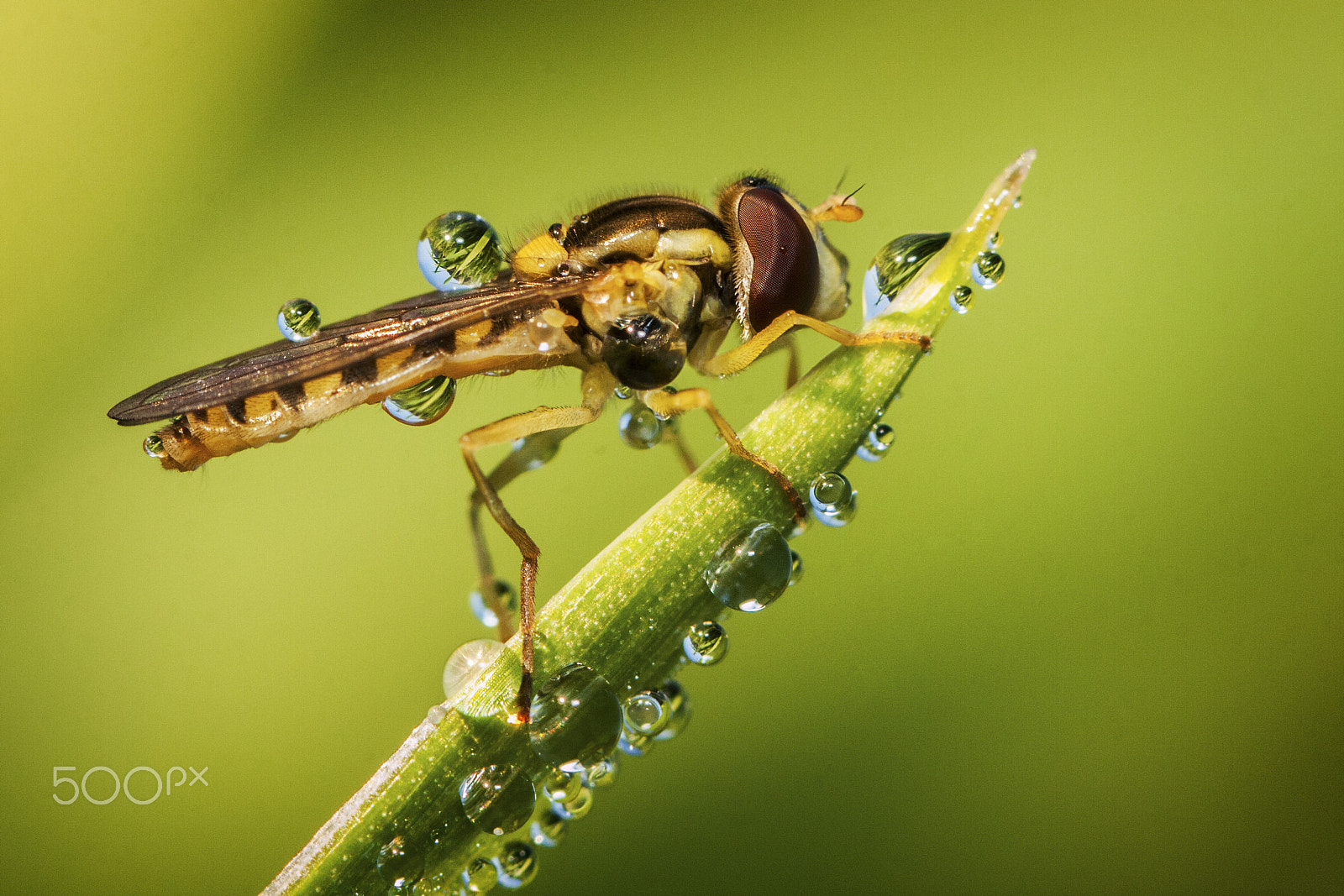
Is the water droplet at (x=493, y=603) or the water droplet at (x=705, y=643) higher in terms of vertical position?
the water droplet at (x=493, y=603)

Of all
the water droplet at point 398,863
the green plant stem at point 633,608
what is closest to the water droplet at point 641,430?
the green plant stem at point 633,608

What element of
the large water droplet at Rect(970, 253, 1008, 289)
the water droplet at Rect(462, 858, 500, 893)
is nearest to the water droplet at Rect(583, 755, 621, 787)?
the water droplet at Rect(462, 858, 500, 893)

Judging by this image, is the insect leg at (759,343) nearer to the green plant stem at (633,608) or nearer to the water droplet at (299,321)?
the green plant stem at (633,608)

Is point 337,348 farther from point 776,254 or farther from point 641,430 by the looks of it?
point 776,254

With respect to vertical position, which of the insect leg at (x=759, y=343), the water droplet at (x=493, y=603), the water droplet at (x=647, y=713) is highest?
the insect leg at (x=759, y=343)

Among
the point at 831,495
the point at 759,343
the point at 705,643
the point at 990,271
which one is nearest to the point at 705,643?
the point at 705,643

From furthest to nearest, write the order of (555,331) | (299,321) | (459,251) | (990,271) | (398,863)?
(555,331)
(459,251)
(299,321)
(990,271)
(398,863)
